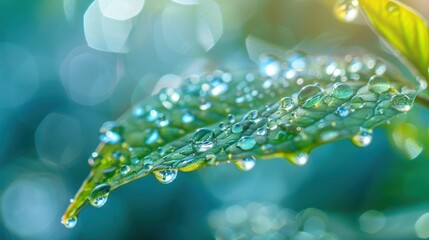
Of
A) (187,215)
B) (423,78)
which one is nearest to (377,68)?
(423,78)

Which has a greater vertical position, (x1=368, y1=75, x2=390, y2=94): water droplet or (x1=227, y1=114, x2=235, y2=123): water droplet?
(x1=368, y1=75, x2=390, y2=94): water droplet

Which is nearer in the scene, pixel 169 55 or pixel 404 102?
pixel 404 102

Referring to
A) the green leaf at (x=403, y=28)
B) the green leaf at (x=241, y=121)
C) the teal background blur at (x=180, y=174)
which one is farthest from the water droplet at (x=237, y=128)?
the teal background blur at (x=180, y=174)

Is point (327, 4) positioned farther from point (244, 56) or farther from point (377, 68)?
point (377, 68)

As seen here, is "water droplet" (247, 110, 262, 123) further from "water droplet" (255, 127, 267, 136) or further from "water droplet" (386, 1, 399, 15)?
"water droplet" (386, 1, 399, 15)

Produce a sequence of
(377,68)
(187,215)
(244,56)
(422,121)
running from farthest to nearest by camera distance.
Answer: (244,56) → (187,215) → (422,121) → (377,68)

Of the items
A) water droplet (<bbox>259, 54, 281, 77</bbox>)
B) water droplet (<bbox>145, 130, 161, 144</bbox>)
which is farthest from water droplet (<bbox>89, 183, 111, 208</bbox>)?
water droplet (<bbox>259, 54, 281, 77</bbox>)

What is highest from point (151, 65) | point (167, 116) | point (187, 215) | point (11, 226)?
point (167, 116)
